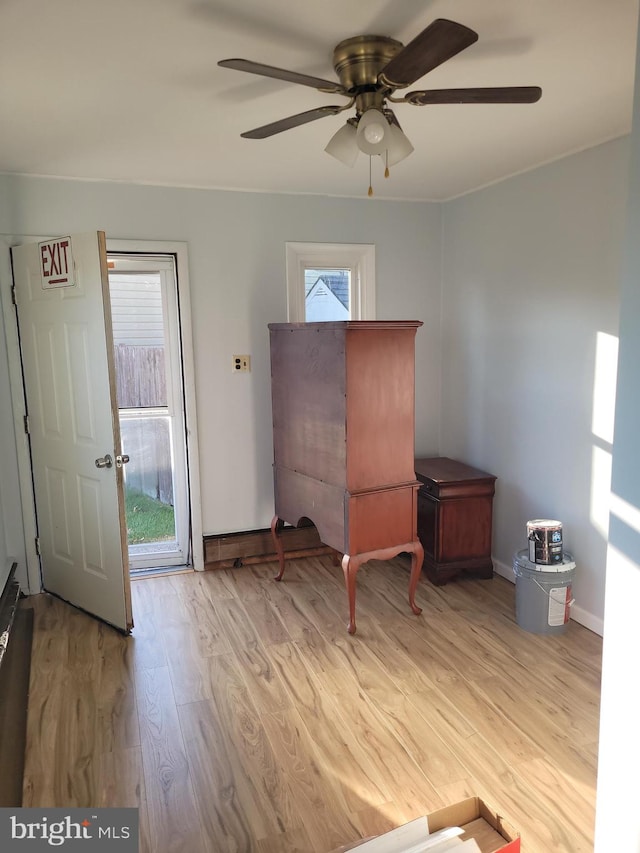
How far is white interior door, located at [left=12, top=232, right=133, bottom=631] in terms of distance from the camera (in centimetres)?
295

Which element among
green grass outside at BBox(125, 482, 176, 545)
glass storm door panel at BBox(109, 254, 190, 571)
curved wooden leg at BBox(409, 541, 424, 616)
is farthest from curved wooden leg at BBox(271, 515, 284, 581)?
curved wooden leg at BBox(409, 541, 424, 616)

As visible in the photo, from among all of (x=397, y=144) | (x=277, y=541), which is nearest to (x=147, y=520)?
(x=277, y=541)

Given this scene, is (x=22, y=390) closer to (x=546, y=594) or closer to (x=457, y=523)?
(x=457, y=523)

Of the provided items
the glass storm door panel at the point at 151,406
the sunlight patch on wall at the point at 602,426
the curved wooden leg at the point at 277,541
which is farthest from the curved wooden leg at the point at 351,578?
the glass storm door panel at the point at 151,406

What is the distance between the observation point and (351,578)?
3.05 m

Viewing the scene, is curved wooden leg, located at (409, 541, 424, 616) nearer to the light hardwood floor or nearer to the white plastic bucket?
the light hardwood floor

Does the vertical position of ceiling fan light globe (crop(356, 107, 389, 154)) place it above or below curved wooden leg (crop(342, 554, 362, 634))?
above

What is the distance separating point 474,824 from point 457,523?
2.07 meters

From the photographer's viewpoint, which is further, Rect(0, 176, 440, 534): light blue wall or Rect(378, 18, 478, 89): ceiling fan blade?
Rect(0, 176, 440, 534): light blue wall

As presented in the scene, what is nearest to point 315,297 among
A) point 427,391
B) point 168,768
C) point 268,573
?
point 427,391

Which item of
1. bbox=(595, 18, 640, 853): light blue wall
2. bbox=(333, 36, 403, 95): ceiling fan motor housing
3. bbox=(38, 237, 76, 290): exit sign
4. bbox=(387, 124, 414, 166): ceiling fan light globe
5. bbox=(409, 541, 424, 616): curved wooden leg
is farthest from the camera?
bbox=(409, 541, 424, 616): curved wooden leg

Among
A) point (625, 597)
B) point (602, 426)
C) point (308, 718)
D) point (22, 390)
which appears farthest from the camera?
point (22, 390)

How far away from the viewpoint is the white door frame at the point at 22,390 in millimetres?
3338

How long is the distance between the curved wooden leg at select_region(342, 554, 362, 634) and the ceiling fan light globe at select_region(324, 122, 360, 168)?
1.82 metres
